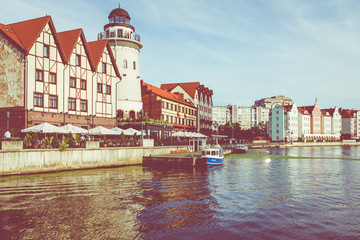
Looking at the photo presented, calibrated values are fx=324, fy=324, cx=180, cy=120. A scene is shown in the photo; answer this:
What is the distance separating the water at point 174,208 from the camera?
648 inches

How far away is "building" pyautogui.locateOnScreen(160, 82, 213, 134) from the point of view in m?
96.9

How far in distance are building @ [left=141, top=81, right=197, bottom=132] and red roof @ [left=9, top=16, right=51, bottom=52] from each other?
31041mm

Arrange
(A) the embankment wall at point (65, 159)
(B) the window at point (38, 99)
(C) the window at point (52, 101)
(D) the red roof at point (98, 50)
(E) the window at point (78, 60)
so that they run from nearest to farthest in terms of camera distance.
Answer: (A) the embankment wall at point (65, 159) → (B) the window at point (38, 99) → (C) the window at point (52, 101) → (E) the window at point (78, 60) → (D) the red roof at point (98, 50)

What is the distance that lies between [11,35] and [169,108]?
41.2 m

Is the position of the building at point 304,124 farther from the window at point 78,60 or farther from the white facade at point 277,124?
the window at point 78,60

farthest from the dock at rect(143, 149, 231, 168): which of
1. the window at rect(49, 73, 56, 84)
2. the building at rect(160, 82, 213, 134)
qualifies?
the building at rect(160, 82, 213, 134)

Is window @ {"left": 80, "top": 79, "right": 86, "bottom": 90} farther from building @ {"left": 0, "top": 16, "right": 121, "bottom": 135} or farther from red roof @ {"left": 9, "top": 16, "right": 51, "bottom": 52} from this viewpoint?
red roof @ {"left": 9, "top": 16, "right": 51, "bottom": 52}

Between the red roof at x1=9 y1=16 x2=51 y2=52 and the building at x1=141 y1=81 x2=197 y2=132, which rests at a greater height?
the red roof at x1=9 y1=16 x2=51 y2=52

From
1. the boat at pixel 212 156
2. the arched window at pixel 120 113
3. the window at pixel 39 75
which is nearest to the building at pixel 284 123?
the arched window at pixel 120 113

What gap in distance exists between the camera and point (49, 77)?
45781 mm

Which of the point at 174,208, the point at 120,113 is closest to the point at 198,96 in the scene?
the point at 120,113

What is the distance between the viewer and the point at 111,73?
57781 mm

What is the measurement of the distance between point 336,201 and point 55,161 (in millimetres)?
27877

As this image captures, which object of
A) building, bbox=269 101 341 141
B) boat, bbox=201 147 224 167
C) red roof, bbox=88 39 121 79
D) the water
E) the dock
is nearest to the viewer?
the water
